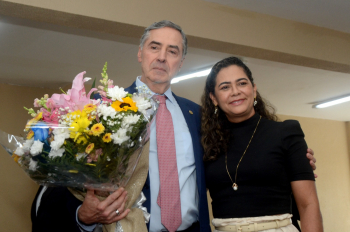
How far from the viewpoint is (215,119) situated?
2.26m

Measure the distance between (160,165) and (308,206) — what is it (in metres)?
0.74

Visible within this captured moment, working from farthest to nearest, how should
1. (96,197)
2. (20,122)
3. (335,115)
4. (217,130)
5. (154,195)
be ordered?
1. (335,115)
2. (20,122)
3. (217,130)
4. (154,195)
5. (96,197)

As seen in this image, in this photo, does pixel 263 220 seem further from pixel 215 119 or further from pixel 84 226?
pixel 84 226

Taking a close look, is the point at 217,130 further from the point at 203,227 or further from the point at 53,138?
the point at 53,138

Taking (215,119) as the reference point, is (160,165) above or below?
below

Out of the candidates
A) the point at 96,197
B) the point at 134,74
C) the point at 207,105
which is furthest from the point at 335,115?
the point at 96,197

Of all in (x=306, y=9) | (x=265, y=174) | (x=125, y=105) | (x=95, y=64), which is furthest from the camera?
(x=95, y=64)

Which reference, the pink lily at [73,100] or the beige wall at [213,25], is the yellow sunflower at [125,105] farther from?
the beige wall at [213,25]

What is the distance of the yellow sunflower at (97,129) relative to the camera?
1.29 metres

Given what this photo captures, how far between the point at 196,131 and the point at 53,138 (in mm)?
1026

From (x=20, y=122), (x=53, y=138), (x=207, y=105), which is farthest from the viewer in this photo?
(x=20, y=122)

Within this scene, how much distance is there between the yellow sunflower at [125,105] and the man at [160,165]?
381 mm

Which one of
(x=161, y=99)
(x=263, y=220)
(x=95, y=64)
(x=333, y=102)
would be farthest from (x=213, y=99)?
(x=333, y=102)

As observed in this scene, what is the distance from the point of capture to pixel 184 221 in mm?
1924
